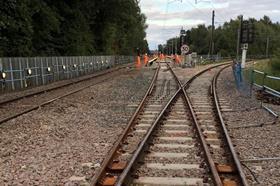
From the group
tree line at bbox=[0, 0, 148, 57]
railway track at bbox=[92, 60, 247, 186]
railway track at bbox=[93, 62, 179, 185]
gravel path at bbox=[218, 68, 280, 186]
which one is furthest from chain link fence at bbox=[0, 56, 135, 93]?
railway track at bbox=[92, 60, 247, 186]

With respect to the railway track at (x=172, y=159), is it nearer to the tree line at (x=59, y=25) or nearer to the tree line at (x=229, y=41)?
the tree line at (x=59, y=25)

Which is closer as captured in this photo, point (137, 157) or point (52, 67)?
point (137, 157)

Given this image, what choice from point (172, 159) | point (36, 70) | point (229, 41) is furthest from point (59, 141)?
point (229, 41)

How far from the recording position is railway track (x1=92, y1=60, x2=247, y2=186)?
7438mm

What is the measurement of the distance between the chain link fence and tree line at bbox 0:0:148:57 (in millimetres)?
2034

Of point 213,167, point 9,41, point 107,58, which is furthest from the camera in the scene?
point 107,58

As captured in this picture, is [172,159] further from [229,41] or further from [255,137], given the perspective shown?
[229,41]

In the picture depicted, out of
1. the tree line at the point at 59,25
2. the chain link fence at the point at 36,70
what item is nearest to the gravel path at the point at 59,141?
the chain link fence at the point at 36,70

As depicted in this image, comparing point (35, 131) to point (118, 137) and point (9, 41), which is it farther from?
point (9, 41)

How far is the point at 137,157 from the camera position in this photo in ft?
28.3

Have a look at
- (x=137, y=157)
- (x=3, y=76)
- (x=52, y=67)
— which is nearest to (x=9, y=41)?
(x=52, y=67)

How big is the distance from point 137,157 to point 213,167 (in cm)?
141

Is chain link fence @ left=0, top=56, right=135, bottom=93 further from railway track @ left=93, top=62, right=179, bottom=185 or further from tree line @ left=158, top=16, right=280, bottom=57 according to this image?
tree line @ left=158, top=16, right=280, bottom=57

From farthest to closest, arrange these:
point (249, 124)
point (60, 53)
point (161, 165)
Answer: point (60, 53), point (249, 124), point (161, 165)
